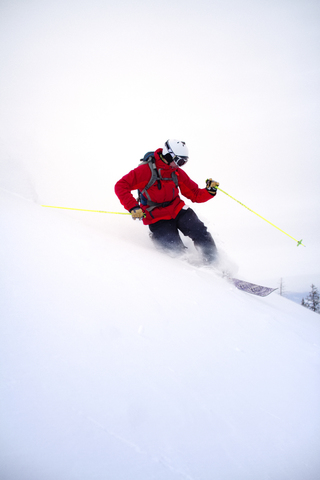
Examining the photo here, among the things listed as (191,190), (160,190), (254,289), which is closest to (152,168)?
(160,190)

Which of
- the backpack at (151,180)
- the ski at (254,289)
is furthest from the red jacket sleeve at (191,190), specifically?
the ski at (254,289)

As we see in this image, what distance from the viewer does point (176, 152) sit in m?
3.74

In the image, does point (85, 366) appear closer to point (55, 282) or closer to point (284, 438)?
point (55, 282)

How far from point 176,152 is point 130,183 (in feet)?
2.79

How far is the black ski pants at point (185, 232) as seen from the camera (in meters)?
4.03

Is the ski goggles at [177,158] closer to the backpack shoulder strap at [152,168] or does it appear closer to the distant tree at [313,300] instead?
the backpack shoulder strap at [152,168]

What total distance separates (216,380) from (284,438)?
360 mm

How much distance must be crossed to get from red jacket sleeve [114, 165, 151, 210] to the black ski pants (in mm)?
675

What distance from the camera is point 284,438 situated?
112cm

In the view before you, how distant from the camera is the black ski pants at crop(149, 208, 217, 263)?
4.03m

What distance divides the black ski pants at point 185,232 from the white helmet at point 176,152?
0.91 m

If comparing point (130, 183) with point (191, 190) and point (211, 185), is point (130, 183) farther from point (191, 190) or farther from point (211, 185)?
point (211, 185)

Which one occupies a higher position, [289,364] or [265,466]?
[289,364]

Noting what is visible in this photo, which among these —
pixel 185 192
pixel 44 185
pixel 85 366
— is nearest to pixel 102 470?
pixel 85 366
